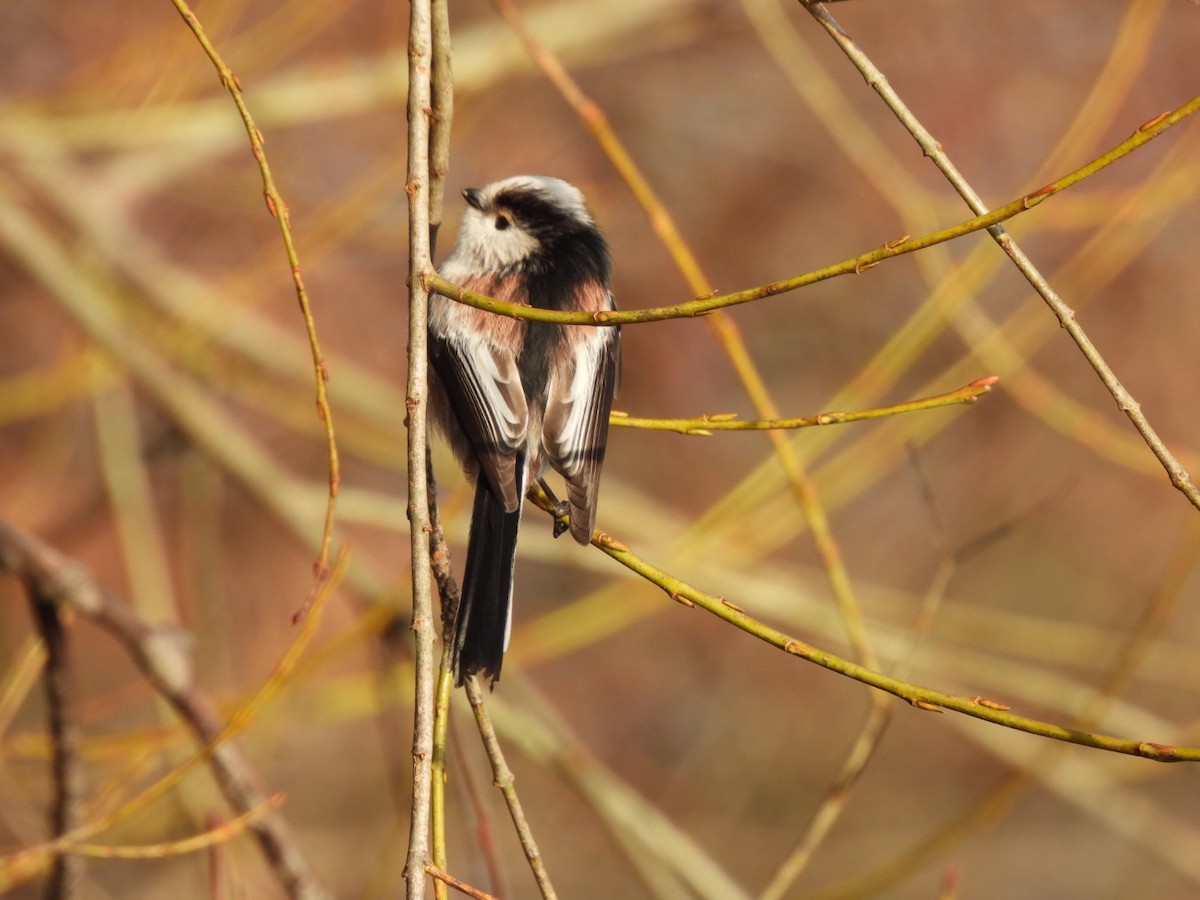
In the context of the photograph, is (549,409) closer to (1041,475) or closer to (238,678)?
(238,678)

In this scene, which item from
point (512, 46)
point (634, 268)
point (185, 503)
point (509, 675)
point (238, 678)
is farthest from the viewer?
point (634, 268)

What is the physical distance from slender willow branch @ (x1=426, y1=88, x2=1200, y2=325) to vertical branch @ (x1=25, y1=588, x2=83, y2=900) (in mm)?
1681

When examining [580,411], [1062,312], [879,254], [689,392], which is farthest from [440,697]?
[689,392]

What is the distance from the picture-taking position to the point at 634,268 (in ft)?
25.5

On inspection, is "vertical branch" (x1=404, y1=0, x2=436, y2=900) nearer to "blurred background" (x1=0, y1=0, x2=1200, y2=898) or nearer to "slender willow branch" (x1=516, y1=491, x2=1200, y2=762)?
"slender willow branch" (x1=516, y1=491, x2=1200, y2=762)

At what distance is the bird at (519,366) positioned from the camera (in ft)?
7.94

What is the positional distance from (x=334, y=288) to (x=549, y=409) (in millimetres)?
5267

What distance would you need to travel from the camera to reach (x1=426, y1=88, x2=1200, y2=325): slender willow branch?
1263 millimetres

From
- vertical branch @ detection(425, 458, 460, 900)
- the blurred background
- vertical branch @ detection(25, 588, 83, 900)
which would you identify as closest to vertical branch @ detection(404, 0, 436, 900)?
vertical branch @ detection(425, 458, 460, 900)

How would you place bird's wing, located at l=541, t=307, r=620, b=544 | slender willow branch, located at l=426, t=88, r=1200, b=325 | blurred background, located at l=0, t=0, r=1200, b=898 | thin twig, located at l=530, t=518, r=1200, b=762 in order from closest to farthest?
slender willow branch, located at l=426, t=88, r=1200, b=325, thin twig, located at l=530, t=518, r=1200, b=762, bird's wing, located at l=541, t=307, r=620, b=544, blurred background, located at l=0, t=0, r=1200, b=898

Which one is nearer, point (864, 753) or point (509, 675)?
point (864, 753)

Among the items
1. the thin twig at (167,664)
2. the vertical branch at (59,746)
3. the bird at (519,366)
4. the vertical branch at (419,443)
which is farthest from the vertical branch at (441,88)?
the vertical branch at (59,746)

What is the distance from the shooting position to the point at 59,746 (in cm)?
268

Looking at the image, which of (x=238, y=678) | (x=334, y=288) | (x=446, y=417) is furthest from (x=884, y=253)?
(x=334, y=288)
